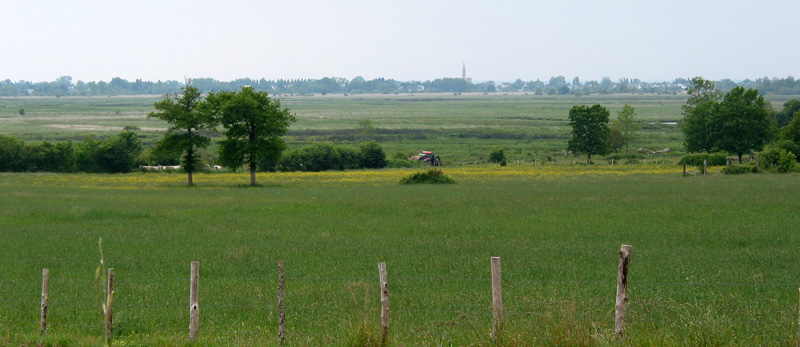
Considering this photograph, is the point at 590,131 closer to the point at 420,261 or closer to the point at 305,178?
the point at 305,178

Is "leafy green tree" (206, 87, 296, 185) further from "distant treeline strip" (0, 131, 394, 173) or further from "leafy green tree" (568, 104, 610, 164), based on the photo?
"leafy green tree" (568, 104, 610, 164)

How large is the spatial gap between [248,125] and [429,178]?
54.3ft

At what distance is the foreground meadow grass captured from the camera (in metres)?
10.9

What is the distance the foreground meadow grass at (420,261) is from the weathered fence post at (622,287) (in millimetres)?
262

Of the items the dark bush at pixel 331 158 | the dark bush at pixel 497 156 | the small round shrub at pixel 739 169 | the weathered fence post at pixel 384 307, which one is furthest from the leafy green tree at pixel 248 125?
the weathered fence post at pixel 384 307

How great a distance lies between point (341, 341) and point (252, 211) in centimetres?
2867

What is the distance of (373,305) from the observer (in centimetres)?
1359

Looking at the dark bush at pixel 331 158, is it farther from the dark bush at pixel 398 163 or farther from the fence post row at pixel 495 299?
the fence post row at pixel 495 299

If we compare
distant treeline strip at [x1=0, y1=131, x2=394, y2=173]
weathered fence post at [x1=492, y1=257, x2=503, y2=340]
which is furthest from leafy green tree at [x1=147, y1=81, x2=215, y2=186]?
weathered fence post at [x1=492, y1=257, x2=503, y2=340]

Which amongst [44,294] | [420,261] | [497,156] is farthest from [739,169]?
[44,294]

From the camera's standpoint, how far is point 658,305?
13.1 metres

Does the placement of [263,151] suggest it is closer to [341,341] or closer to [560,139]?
[341,341]

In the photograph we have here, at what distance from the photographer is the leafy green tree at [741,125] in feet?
231

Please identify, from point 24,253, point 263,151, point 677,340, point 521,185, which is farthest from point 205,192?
point 677,340
